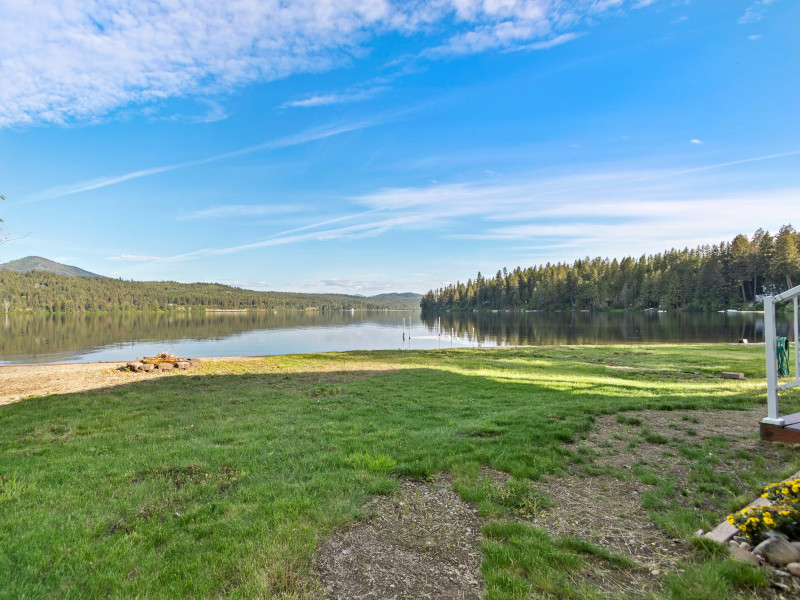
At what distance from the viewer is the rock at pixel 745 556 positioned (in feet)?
11.2

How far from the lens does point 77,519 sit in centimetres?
464

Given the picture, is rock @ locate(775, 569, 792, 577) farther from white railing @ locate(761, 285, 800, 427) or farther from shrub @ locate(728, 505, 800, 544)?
white railing @ locate(761, 285, 800, 427)

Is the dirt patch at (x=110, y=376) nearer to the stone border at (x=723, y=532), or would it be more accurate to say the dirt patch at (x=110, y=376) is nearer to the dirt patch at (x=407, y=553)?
the dirt patch at (x=407, y=553)

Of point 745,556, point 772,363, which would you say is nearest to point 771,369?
point 772,363

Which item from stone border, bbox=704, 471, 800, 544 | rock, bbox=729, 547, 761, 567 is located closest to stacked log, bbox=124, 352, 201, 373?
stone border, bbox=704, 471, 800, 544

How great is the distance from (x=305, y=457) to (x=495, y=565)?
12.8 feet

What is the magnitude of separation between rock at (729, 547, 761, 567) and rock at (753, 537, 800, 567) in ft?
0.24

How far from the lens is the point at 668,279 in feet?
346

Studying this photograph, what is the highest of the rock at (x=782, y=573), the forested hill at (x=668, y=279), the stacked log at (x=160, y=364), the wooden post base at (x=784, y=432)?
the forested hill at (x=668, y=279)

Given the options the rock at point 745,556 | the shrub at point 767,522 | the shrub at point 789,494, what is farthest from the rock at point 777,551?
the shrub at point 789,494

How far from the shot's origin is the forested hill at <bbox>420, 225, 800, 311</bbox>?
85.4m

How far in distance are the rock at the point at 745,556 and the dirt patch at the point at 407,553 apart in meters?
2.32

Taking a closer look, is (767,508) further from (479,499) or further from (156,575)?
(156,575)

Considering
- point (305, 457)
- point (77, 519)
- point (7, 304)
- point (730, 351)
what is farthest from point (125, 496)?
point (7, 304)
